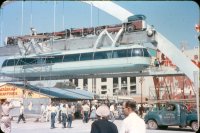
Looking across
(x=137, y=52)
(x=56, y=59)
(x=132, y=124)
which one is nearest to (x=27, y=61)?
(x=56, y=59)

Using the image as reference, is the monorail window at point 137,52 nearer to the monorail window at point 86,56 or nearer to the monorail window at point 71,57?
the monorail window at point 86,56

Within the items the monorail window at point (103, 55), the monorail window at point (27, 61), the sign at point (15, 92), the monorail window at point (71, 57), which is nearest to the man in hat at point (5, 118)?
the sign at point (15, 92)

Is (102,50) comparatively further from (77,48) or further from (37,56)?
(37,56)

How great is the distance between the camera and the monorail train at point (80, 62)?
37.3 metres

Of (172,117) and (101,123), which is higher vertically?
(101,123)

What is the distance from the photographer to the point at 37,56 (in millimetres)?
45312

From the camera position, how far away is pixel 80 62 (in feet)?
140

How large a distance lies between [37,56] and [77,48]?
599 centimetres

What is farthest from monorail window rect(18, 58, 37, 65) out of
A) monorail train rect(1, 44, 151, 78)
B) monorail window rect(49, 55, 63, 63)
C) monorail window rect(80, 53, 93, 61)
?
Result: monorail window rect(80, 53, 93, 61)

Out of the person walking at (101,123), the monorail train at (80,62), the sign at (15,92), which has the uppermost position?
the monorail train at (80,62)

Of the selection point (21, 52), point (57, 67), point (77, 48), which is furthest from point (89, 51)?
point (21, 52)

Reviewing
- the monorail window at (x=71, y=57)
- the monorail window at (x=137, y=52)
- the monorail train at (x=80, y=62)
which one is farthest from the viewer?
the monorail window at (x=71, y=57)

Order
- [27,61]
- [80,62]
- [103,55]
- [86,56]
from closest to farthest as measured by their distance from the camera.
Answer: [103,55], [86,56], [80,62], [27,61]

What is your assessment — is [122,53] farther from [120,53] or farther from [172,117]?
[172,117]
